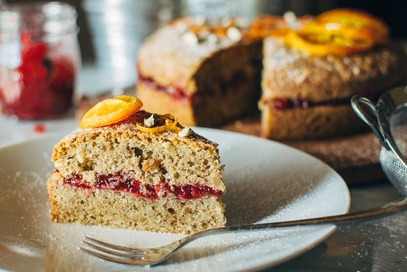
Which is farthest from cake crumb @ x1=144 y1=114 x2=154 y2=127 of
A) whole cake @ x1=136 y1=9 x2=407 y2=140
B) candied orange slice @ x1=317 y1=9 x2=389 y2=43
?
candied orange slice @ x1=317 y1=9 x2=389 y2=43

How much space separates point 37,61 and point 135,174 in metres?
1.89

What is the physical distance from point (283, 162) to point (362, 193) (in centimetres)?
48

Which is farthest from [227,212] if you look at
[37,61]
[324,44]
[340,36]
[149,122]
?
[37,61]

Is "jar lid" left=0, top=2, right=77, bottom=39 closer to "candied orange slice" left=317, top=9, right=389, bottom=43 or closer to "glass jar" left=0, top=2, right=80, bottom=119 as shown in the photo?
"glass jar" left=0, top=2, right=80, bottom=119

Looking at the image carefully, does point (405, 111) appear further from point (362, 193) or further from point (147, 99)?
point (147, 99)

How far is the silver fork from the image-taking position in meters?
2.02

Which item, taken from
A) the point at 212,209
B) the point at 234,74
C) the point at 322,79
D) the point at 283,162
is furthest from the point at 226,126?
the point at 212,209

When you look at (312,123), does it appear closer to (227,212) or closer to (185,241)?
(227,212)

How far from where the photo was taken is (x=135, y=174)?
245cm

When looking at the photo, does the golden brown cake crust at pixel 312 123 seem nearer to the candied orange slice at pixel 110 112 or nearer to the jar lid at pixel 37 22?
the candied orange slice at pixel 110 112

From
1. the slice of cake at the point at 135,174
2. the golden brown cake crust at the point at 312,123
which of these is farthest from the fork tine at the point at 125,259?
the golden brown cake crust at the point at 312,123

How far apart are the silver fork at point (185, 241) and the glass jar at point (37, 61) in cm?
215

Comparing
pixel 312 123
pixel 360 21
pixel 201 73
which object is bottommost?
pixel 312 123

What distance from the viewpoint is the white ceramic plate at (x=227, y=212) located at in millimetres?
2035
